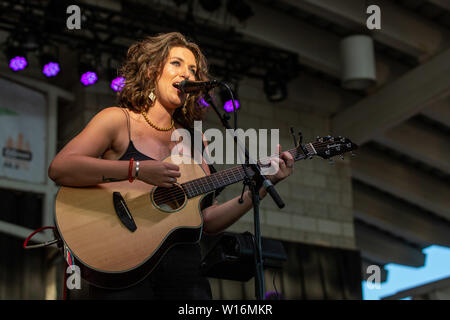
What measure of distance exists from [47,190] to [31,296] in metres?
1.08

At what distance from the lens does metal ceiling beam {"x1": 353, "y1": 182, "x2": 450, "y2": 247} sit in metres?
11.0

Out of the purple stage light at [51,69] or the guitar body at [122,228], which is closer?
the guitar body at [122,228]

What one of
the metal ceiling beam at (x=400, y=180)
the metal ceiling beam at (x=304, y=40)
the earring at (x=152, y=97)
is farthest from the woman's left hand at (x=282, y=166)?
the metal ceiling beam at (x=400, y=180)

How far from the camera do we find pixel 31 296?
279 inches

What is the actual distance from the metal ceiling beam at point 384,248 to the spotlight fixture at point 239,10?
20.3 ft

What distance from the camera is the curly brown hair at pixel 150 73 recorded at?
3.10 meters

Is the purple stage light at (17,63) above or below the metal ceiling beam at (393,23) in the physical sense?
below

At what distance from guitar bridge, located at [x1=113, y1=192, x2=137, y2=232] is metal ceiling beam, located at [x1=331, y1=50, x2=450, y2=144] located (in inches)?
216

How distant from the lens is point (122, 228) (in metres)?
2.83

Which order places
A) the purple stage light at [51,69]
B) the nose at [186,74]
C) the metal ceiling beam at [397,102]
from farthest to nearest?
1. the metal ceiling beam at [397,102]
2. the purple stage light at [51,69]
3. the nose at [186,74]

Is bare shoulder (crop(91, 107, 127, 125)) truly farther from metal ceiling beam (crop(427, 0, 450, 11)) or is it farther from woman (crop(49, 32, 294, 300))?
metal ceiling beam (crop(427, 0, 450, 11))

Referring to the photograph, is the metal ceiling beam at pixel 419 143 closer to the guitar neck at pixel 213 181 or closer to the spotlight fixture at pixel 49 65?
the spotlight fixture at pixel 49 65

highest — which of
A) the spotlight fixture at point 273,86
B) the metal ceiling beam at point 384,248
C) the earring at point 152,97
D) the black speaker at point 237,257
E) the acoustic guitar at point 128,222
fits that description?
the spotlight fixture at point 273,86
